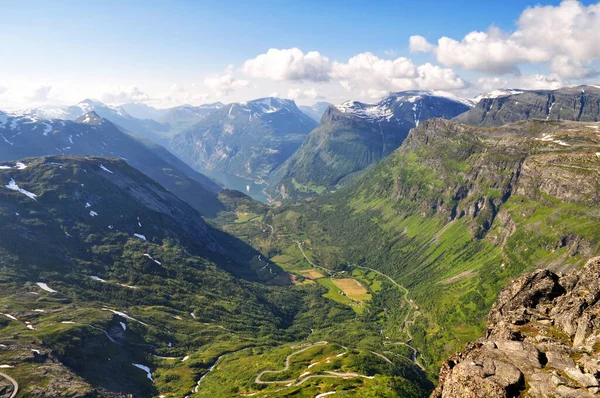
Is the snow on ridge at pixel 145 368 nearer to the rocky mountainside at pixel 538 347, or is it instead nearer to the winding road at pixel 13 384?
the winding road at pixel 13 384

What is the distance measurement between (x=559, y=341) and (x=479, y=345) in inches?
466

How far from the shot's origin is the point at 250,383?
164375mm

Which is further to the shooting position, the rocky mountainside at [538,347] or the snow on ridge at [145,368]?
the snow on ridge at [145,368]

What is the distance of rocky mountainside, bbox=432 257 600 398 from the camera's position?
151ft

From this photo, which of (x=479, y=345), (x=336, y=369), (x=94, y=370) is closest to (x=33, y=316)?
(x=94, y=370)

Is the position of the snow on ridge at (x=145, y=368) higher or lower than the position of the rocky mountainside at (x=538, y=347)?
lower

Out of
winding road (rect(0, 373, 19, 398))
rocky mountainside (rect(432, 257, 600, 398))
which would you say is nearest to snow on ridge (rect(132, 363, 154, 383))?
winding road (rect(0, 373, 19, 398))

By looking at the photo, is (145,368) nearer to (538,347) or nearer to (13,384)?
(13,384)

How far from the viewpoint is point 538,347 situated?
55.1 m

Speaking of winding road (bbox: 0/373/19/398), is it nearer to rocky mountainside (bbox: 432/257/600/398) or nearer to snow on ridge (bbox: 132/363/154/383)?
snow on ridge (bbox: 132/363/154/383)

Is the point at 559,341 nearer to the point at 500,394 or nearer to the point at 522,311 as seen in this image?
the point at 522,311

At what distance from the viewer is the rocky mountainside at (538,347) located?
1812 inches

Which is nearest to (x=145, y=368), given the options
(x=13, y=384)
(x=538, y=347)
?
(x=13, y=384)

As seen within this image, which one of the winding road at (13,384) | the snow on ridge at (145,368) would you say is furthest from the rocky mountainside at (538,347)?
the snow on ridge at (145,368)
